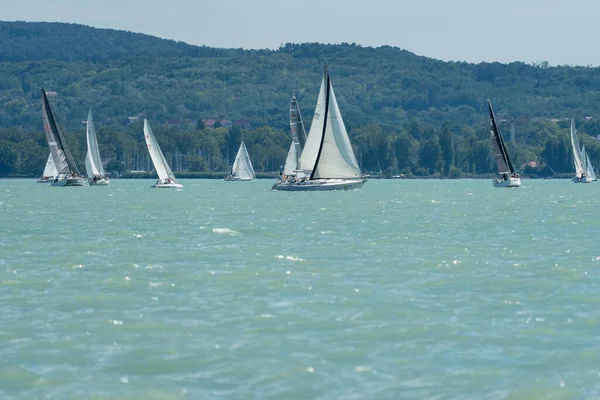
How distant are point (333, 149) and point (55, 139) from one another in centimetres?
4164

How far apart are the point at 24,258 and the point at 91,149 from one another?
106032mm

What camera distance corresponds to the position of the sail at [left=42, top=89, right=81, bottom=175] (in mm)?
123000

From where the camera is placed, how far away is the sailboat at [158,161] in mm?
131625

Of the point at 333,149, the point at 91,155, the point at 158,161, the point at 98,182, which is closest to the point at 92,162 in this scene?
the point at 91,155

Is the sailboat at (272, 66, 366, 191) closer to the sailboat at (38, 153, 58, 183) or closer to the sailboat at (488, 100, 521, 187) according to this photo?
the sailboat at (488, 100, 521, 187)

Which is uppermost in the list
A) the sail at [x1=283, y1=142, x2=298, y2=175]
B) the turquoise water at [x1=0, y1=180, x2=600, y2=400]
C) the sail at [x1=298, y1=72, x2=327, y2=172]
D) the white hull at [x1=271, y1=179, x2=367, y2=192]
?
Answer: the sail at [x1=298, y1=72, x2=327, y2=172]

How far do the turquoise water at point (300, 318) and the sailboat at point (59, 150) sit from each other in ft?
268

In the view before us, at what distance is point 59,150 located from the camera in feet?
416

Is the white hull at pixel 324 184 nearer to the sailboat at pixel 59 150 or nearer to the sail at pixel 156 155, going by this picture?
the sailboat at pixel 59 150

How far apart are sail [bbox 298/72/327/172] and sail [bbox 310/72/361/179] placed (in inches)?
25.6

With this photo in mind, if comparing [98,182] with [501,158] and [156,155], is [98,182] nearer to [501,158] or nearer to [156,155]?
[156,155]

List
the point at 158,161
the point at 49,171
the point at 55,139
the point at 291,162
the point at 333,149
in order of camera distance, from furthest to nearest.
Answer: the point at 49,171 < the point at 158,161 < the point at 55,139 < the point at 291,162 < the point at 333,149

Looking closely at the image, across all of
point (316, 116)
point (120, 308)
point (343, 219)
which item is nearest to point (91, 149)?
point (316, 116)

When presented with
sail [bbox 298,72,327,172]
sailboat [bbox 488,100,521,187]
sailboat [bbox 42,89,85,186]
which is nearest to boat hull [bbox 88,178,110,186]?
sailboat [bbox 42,89,85,186]
